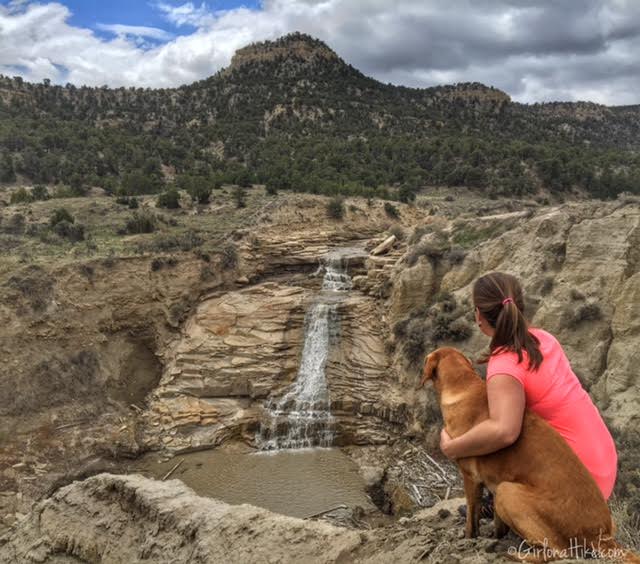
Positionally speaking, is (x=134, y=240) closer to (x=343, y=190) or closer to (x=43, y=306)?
(x=43, y=306)

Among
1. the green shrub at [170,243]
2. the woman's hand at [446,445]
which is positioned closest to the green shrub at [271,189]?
the green shrub at [170,243]

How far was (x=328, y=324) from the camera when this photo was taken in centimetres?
1931

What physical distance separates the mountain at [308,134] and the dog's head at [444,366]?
3084cm

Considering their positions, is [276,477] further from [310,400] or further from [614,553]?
[614,553]

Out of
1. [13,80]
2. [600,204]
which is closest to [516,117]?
[600,204]

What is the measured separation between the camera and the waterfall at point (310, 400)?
16.3 m

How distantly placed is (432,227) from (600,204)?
781 cm

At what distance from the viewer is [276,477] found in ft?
45.8

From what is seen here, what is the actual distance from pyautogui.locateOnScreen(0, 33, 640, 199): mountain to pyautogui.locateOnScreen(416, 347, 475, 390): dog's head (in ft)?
101

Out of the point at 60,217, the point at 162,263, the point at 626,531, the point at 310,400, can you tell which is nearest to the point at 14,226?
the point at 60,217

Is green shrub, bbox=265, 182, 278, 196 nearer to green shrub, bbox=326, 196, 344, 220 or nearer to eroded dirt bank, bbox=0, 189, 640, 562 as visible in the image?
green shrub, bbox=326, 196, 344, 220

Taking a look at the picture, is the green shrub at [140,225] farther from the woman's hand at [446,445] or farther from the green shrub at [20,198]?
the woman's hand at [446,445]

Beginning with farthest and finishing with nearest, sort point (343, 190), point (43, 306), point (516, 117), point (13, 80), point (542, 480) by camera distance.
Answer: point (516, 117) < point (13, 80) < point (343, 190) < point (43, 306) < point (542, 480)

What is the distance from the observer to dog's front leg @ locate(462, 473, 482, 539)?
9.11ft
